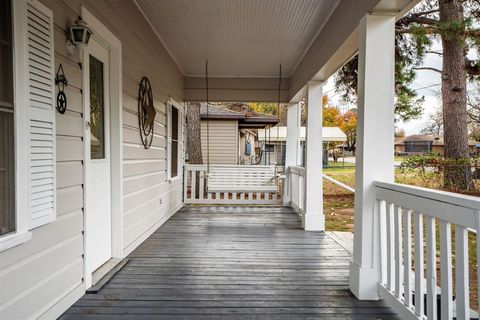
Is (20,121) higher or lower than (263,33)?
lower

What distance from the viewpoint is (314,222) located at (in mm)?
4875

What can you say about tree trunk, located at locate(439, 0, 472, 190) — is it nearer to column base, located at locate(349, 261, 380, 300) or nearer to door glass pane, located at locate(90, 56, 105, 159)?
column base, located at locate(349, 261, 380, 300)

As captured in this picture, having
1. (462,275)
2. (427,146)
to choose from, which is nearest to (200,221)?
(462,275)

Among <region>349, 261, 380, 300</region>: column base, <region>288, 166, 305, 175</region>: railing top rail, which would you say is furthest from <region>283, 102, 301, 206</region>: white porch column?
<region>349, 261, 380, 300</region>: column base

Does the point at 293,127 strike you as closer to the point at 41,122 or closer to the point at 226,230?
the point at 226,230

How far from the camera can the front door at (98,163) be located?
281 cm

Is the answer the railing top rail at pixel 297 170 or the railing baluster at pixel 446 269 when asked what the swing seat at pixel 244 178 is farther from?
the railing baluster at pixel 446 269

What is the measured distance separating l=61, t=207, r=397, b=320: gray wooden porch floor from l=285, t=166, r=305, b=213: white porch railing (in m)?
1.44

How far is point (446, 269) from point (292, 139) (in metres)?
5.23

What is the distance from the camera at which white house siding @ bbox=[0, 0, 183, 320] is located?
1834 millimetres

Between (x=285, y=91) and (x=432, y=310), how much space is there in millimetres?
5526

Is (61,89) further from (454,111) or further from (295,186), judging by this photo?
(454,111)

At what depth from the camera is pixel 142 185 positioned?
13.3 feet

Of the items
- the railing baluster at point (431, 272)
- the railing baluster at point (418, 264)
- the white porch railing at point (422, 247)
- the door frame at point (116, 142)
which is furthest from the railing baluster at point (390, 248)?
the door frame at point (116, 142)
